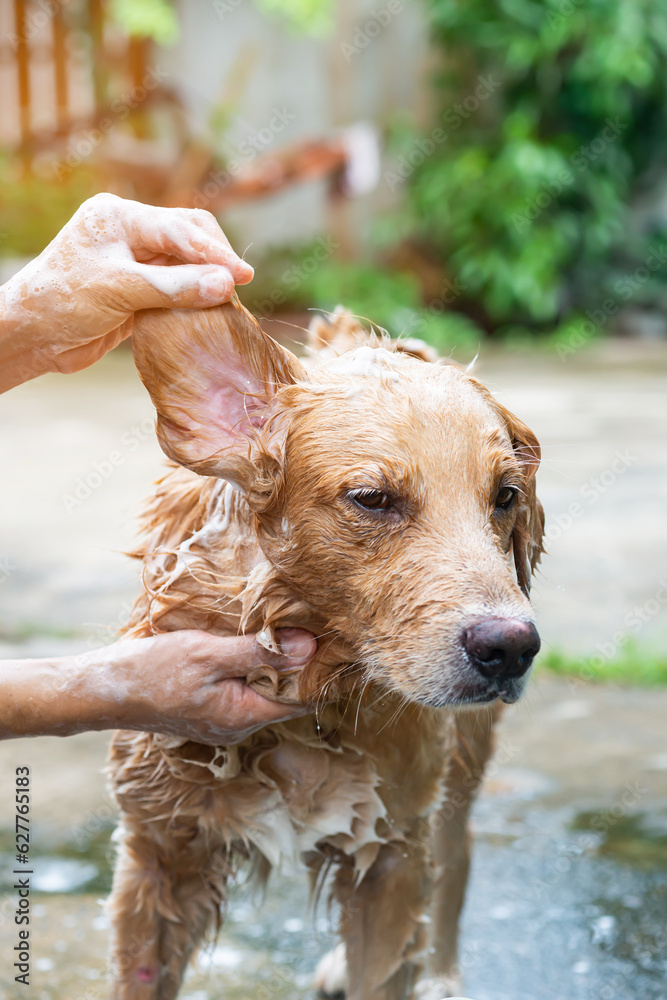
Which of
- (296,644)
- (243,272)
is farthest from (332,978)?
(243,272)

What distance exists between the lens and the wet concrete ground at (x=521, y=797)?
346 cm

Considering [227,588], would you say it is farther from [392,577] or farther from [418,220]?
[418,220]

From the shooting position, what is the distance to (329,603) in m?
2.32

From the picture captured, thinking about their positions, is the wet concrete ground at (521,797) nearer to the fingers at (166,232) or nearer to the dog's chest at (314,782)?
the dog's chest at (314,782)

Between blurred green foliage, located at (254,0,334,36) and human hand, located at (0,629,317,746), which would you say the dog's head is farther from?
blurred green foliage, located at (254,0,334,36)

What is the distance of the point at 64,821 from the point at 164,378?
8.17ft

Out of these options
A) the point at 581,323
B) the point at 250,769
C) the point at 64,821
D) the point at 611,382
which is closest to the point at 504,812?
the point at 64,821

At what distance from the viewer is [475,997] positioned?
340 centimetres

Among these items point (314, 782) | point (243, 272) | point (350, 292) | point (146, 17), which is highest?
point (243, 272)

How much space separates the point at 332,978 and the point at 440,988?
1.16 ft

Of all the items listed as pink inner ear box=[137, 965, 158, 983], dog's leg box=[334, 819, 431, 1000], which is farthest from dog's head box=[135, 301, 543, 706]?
pink inner ear box=[137, 965, 158, 983]

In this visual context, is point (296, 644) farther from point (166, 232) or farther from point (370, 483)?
point (166, 232)

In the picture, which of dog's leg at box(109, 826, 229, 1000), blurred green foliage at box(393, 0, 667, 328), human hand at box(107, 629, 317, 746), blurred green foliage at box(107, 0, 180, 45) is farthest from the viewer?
blurred green foliage at box(393, 0, 667, 328)

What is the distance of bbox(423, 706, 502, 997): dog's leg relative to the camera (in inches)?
134
